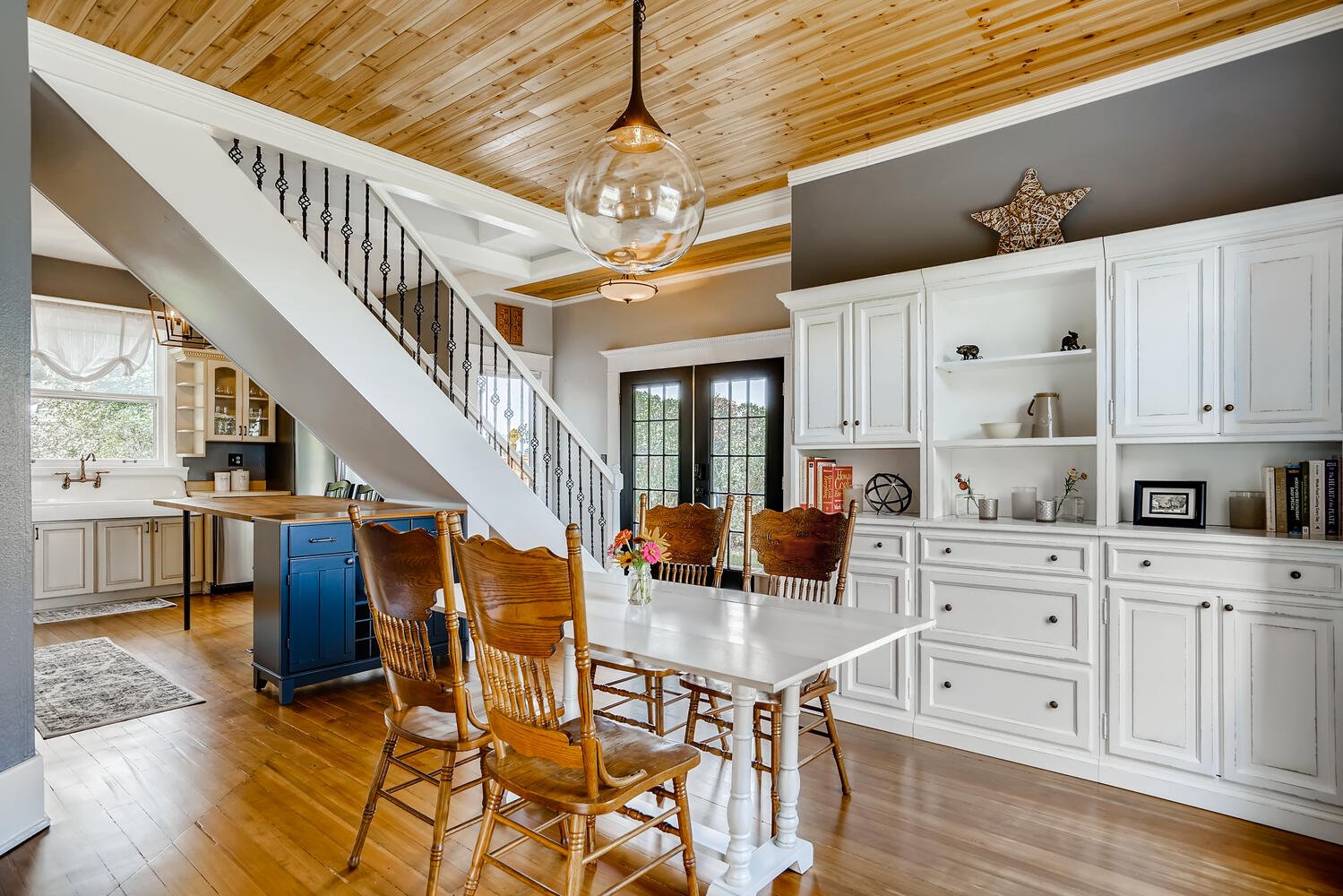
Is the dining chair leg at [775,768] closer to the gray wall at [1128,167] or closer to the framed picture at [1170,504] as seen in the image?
the framed picture at [1170,504]

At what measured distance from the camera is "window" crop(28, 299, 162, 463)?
640 centimetres

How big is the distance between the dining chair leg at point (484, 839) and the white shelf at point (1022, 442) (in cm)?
260

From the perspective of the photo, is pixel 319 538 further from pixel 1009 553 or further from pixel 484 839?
pixel 1009 553

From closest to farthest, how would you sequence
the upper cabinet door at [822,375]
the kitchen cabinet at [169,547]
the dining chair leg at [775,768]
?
the dining chair leg at [775,768], the upper cabinet door at [822,375], the kitchen cabinet at [169,547]

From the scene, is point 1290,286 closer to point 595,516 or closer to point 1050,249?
point 1050,249

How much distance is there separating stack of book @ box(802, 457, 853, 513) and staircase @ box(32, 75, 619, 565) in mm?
1706

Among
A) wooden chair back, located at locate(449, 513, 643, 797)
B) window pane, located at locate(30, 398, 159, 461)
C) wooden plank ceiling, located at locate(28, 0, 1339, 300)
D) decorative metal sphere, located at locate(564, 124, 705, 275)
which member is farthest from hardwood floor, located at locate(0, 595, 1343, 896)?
window pane, located at locate(30, 398, 159, 461)

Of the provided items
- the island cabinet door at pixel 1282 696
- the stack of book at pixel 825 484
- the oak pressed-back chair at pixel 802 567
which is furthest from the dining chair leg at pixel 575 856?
the stack of book at pixel 825 484

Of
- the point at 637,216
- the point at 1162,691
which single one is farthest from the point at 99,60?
the point at 1162,691

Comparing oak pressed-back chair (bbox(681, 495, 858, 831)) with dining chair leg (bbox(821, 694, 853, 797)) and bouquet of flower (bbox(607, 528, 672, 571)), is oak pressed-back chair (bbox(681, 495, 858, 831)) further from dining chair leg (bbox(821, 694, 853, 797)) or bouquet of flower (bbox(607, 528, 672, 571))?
bouquet of flower (bbox(607, 528, 672, 571))

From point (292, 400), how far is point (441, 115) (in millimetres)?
1844

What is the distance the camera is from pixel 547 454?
5324 millimetres

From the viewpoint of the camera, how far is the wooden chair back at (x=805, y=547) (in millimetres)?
2877

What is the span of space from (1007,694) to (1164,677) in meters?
0.62
